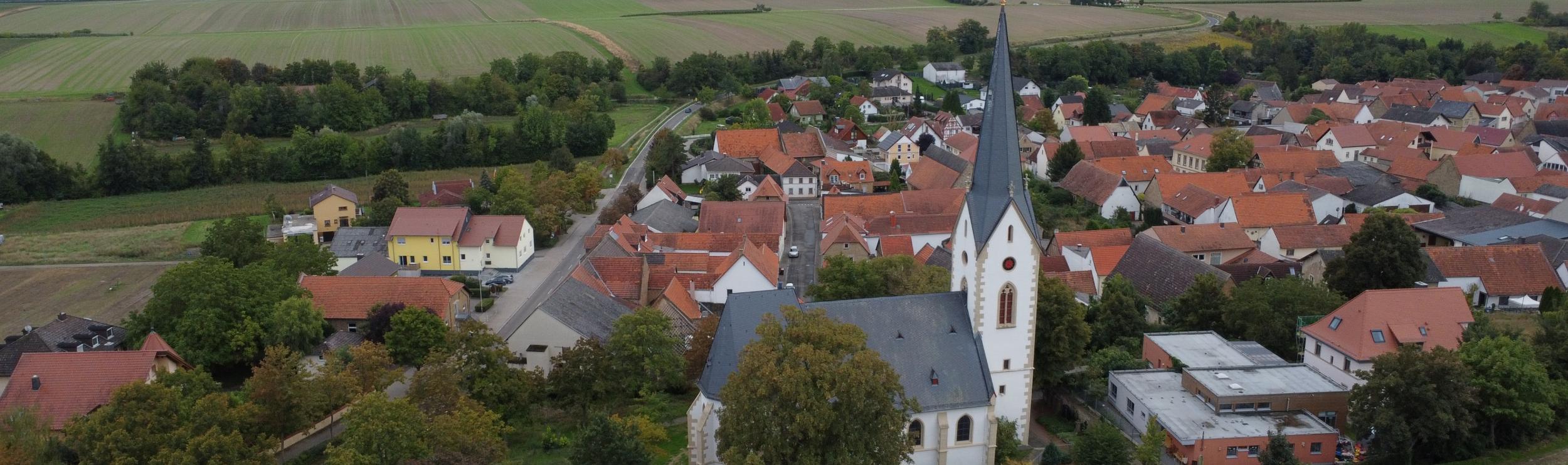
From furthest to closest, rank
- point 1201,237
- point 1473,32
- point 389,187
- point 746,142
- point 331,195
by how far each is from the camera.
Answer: point 1473,32 → point 746,142 → point 389,187 → point 331,195 → point 1201,237

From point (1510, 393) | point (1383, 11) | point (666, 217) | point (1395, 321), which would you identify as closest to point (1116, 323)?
point (1395, 321)

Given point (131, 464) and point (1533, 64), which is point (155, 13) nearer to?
point (131, 464)

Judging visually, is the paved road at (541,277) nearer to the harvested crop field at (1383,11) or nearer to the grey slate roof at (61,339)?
the grey slate roof at (61,339)

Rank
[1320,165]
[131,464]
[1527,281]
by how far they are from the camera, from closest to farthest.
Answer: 1. [131,464]
2. [1527,281]
3. [1320,165]

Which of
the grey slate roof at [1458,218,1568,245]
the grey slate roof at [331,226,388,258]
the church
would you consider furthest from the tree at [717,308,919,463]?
the grey slate roof at [1458,218,1568,245]

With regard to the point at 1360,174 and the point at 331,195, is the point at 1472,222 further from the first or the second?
the point at 331,195

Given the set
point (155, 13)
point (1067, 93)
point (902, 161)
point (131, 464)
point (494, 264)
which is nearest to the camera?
point (131, 464)

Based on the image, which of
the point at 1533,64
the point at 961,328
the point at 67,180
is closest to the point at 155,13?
the point at 67,180

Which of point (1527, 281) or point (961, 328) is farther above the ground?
point (961, 328)
